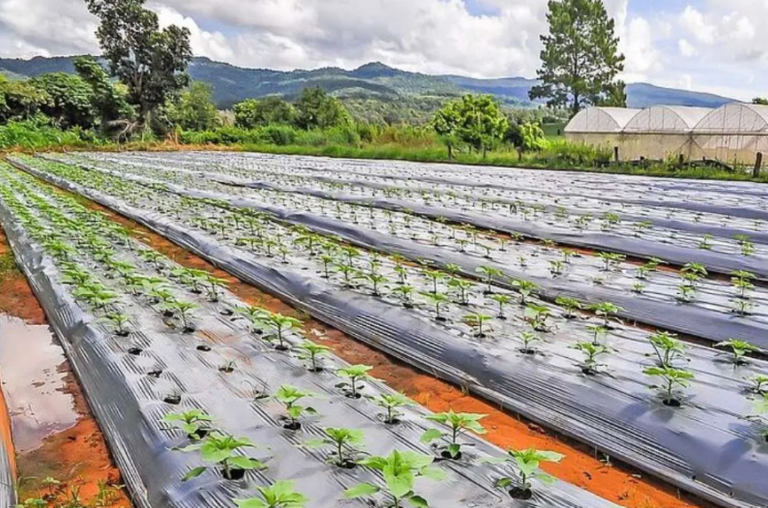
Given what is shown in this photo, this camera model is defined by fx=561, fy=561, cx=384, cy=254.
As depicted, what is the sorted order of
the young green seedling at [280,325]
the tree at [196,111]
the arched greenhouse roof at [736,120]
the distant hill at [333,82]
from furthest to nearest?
the distant hill at [333,82] → the tree at [196,111] → the arched greenhouse roof at [736,120] → the young green seedling at [280,325]

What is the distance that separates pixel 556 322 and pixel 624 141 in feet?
50.9

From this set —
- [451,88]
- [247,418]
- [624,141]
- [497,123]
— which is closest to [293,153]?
[497,123]

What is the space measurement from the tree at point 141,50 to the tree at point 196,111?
3.63 m

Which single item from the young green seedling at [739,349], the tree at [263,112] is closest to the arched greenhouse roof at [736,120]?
the young green seedling at [739,349]

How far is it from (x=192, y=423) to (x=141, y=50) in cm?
2608

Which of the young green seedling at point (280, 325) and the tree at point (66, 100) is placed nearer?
the young green seedling at point (280, 325)

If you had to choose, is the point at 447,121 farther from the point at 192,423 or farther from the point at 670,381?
the point at 192,423

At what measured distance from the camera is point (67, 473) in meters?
2.09

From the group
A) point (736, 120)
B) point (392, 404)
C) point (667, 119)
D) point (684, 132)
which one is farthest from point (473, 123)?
point (392, 404)

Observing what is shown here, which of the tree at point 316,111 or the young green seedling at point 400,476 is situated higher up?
the tree at point 316,111

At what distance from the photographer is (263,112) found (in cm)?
3009

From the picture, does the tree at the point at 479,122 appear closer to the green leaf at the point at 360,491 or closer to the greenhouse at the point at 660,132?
the greenhouse at the point at 660,132

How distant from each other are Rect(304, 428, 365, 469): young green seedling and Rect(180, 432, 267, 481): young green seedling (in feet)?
0.66

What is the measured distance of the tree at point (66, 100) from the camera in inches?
963
